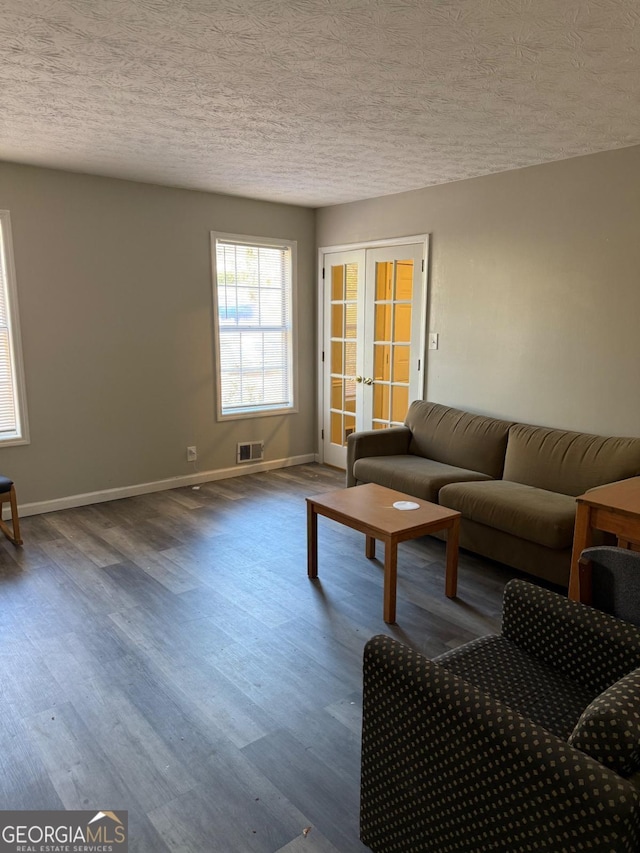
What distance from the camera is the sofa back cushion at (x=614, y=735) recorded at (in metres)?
1.12

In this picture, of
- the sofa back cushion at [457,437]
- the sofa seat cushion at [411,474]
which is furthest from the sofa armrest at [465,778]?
the sofa back cushion at [457,437]

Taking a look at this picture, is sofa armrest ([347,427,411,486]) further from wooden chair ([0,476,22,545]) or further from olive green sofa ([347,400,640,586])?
wooden chair ([0,476,22,545])

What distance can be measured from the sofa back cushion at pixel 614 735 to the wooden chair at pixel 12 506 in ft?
11.5

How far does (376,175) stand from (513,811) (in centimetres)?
398

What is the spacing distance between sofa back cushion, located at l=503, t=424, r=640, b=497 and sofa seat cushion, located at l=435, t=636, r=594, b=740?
1.88m

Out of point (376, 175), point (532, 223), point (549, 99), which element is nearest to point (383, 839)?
point (549, 99)

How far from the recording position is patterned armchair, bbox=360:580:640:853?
109 centimetres

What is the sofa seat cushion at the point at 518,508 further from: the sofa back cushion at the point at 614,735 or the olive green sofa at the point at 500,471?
the sofa back cushion at the point at 614,735

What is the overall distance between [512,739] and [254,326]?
4.66 meters

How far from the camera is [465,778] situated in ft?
4.19

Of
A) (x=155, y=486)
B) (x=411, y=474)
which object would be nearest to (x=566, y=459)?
(x=411, y=474)

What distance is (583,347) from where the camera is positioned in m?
3.74

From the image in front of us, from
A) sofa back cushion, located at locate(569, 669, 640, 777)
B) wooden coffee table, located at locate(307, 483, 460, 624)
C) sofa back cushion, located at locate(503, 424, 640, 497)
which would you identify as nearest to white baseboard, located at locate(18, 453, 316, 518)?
wooden coffee table, located at locate(307, 483, 460, 624)

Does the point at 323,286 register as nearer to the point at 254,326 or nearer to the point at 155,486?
the point at 254,326
